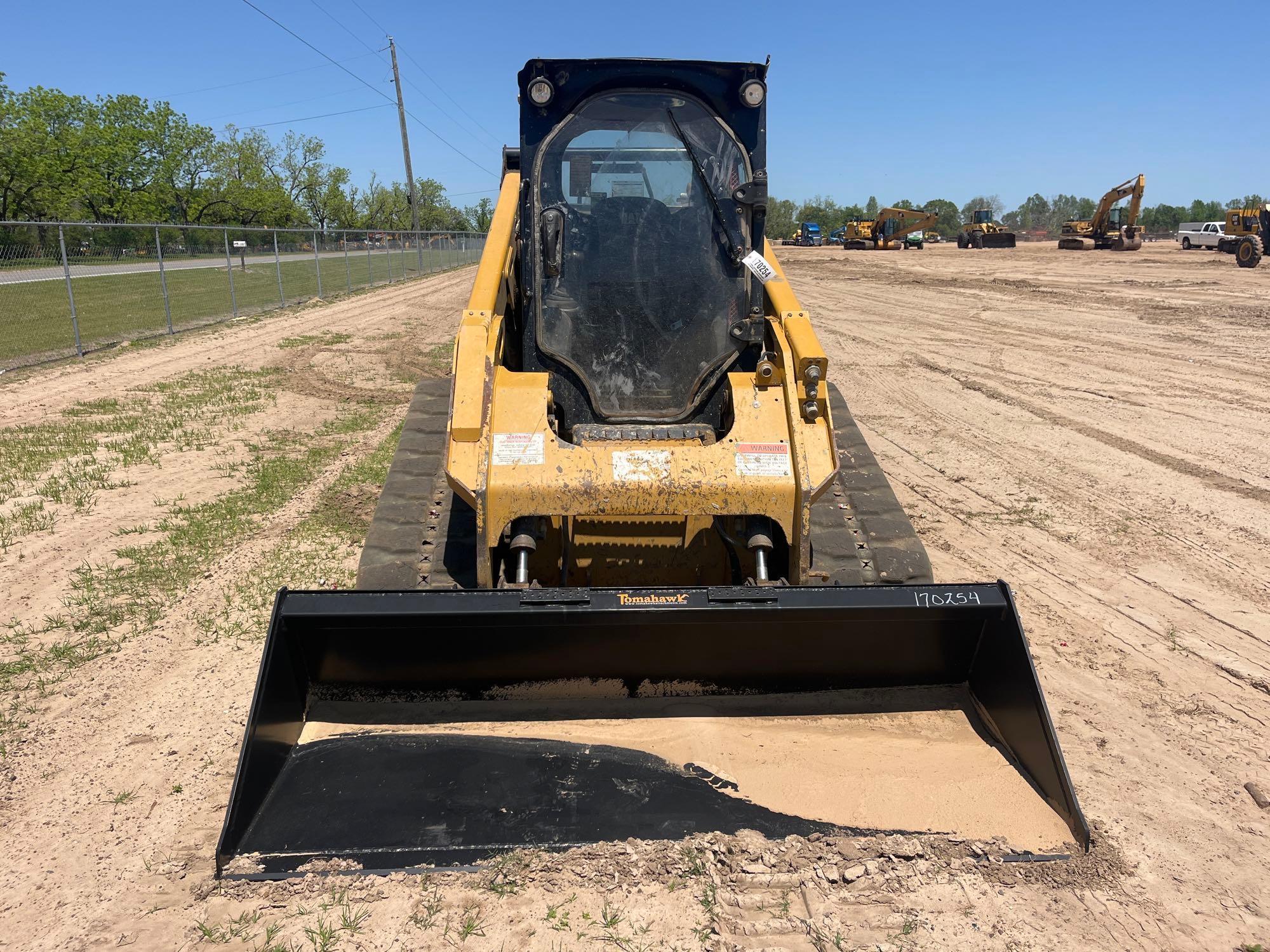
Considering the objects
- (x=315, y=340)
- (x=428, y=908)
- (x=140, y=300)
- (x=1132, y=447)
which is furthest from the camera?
(x=140, y=300)

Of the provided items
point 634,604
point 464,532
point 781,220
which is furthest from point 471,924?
point 781,220

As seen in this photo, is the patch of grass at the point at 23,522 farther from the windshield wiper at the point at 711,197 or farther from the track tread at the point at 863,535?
the track tread at the point at 863,535

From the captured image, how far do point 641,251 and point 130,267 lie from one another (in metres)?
16.7

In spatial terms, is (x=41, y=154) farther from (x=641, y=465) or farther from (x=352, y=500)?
(x=641, y=465)

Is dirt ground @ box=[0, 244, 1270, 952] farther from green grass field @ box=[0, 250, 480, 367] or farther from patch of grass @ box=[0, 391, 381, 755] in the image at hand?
green grass field @ box=[0, 250, 480, 367]

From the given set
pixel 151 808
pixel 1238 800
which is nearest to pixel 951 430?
pixel 1238 800

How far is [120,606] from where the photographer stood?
15.6 feet

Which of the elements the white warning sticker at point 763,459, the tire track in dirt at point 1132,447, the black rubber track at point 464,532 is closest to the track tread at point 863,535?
the black rubber track at point 464,532

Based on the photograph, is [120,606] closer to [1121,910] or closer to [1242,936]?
[1121,910]

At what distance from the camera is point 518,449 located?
3.85 meters

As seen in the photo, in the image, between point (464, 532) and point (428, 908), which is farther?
point (464, 532)

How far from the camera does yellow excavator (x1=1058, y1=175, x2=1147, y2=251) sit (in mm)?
38750

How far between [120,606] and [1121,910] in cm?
495

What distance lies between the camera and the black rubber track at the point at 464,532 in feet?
14.0
